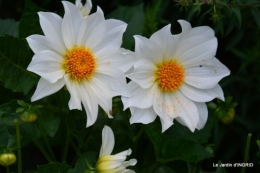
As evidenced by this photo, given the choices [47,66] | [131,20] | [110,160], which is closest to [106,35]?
[47,66]

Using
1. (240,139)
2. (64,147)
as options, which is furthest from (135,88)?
(240,139)

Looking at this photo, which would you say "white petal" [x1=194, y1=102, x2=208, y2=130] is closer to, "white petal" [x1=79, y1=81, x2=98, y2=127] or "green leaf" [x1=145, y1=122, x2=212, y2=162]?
"green leaf" [x1=145, y1=122, x2=212, y2=162]

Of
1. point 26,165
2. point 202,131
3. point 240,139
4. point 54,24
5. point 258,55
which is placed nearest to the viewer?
point 54,24

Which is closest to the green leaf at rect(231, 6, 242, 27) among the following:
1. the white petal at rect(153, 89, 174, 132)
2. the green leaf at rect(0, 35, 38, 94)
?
the white petal at rect(153, 89, 174, 132)

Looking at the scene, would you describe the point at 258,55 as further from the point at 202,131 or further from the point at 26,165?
the point at 26,165

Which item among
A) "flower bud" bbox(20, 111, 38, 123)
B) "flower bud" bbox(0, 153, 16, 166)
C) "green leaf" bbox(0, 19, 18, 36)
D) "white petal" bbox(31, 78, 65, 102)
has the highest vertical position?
"white petal" bbox(31, 78, 65, 102)
